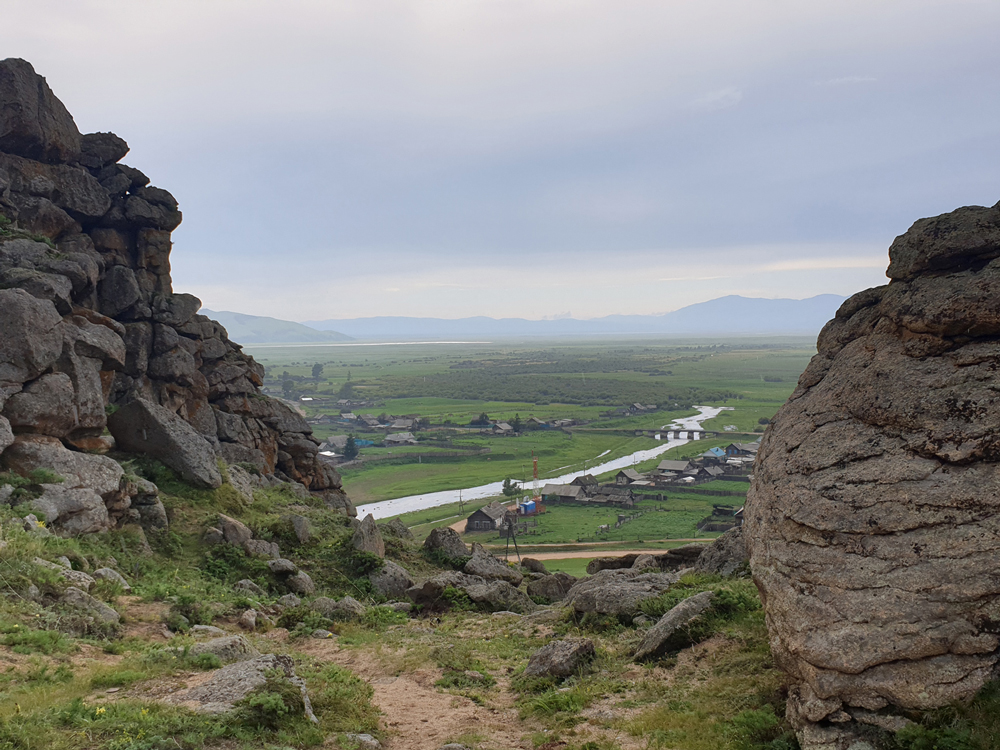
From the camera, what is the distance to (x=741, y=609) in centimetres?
1577

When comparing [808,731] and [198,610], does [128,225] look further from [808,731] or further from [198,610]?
[808,731]

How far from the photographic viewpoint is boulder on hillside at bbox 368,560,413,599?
25469 mm

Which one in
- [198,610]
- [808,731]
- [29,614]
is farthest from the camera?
[198,610]

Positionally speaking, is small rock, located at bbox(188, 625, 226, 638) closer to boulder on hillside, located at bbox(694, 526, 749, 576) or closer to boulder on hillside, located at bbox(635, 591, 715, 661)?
boulder on hillside, located at bbox(635, 591, 715, 661)

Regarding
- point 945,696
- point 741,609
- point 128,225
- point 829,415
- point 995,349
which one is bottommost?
point 741,609

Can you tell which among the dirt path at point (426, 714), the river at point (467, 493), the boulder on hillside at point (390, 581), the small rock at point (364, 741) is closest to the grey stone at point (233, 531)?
the boulder on hillside at point (390, 581)

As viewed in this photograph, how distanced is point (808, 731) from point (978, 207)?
32.2 ft

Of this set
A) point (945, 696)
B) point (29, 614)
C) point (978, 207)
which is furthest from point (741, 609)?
point (29, 614)

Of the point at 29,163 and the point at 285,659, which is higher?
the point at 29,163

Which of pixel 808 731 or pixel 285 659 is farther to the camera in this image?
pixel 285 659

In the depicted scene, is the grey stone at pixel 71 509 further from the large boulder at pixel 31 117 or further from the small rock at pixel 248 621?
the large boulder at pixel 31 117

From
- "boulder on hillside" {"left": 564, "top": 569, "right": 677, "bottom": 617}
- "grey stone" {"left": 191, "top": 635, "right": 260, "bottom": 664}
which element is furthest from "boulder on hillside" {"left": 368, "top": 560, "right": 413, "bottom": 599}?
"grey stone" {"left": 191, "top": 635, "right": 260, "bottom": 664}

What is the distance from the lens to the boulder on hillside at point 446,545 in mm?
31688

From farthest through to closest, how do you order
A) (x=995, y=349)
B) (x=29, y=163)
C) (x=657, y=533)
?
1. (x=657, y=533)
2. (x=29, y=163)
3. (x=995, y=349)
